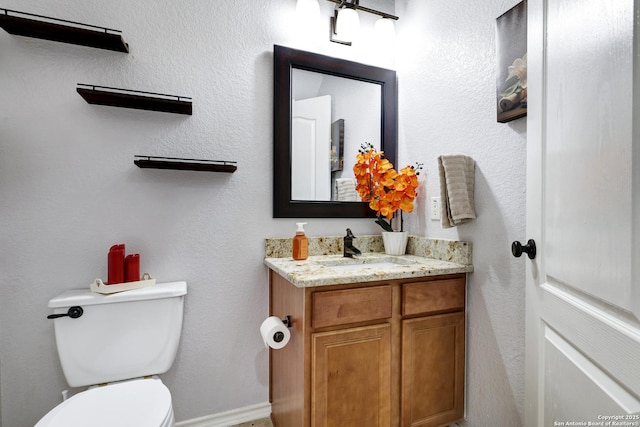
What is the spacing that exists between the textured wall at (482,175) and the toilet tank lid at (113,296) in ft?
4.35

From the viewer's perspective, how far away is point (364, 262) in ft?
5.44

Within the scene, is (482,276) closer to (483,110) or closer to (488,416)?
(488,416)

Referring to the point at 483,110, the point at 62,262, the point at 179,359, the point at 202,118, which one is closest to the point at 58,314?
the point at 62,262

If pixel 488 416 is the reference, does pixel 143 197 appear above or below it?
above

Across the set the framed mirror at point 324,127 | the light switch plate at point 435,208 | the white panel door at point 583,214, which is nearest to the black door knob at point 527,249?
the white panel door at point 583,214

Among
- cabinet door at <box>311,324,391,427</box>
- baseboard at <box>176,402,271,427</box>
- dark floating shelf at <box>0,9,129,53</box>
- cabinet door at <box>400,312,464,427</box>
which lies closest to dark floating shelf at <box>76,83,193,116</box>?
dark floating shelf at <box>0,9,129,53</box>

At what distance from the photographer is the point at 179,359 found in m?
1.51

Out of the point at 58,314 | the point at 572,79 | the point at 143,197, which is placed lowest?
the point at 58,314

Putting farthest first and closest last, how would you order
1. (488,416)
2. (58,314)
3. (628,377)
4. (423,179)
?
(423,179)
(488,416)
(58,314)
(628,377)

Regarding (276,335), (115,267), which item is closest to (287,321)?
(276,335)

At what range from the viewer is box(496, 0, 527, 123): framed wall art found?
1.14 metres

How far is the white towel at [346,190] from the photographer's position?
183cm

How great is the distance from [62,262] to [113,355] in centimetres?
47

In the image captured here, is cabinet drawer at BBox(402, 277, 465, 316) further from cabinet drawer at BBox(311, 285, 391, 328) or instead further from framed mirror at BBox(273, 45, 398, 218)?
framed mirror at BBox(273, 45, 398, 218)
